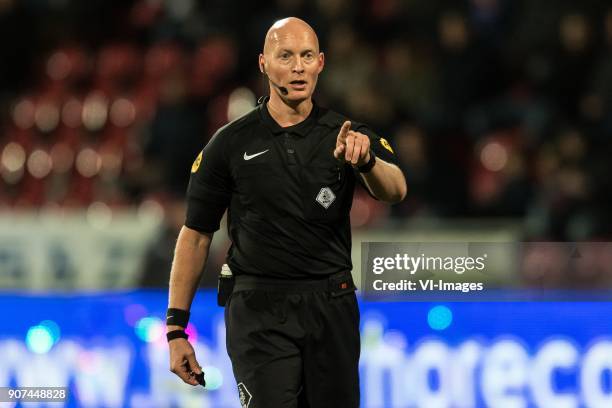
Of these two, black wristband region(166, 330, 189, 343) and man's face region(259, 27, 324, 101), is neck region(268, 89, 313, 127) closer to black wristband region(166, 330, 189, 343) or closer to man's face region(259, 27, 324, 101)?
man's face region(259, 27, 324, 101)

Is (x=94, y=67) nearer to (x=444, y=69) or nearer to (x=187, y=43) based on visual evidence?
(x=187, y=43)

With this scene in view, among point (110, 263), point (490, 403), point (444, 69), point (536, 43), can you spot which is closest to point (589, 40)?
point (536, 43)

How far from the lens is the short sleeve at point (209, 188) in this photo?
4375 millimetres

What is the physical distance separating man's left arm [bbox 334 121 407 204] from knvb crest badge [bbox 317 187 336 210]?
19 cm

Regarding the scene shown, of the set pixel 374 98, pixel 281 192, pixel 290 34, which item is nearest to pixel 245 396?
pixel 281 192

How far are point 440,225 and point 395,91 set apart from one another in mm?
2048

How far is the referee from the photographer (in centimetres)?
425

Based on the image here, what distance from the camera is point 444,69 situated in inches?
402

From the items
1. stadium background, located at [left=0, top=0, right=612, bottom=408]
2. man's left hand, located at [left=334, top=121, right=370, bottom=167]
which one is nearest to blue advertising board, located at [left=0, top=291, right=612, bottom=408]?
stadium background, located at [left=0, top=0, right=612, bottom=408]

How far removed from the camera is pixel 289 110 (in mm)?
4367

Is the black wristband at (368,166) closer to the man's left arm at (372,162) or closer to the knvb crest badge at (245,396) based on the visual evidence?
the man's left arm at (372,162)

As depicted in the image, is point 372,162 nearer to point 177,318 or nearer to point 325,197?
point 325,197

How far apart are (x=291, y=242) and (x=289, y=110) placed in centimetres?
47

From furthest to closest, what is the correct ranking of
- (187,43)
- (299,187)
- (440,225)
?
(187,43), (440,225), (299,187)
